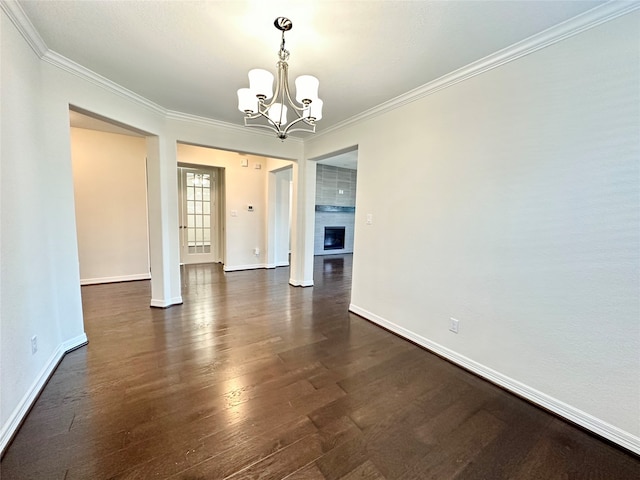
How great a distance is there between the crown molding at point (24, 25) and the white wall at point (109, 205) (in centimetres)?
262

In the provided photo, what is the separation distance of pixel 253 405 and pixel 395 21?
2.67 meters

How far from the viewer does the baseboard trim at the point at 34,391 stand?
56.0 inches

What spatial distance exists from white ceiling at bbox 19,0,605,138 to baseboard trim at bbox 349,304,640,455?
2.45 metres

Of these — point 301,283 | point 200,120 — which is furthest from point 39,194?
point 301,283

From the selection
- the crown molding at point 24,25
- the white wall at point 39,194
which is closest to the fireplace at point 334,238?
the white wall at point 39,194

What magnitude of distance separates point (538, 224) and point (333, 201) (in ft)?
20.7

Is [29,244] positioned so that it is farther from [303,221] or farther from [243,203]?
[243,203]

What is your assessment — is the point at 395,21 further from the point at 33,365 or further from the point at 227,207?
the point at 227,207

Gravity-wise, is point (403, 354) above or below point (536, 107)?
below

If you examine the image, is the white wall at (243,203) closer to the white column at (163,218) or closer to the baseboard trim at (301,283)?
the baseboard trim at (301,283)

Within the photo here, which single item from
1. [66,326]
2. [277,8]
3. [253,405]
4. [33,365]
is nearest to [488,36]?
[277,8]

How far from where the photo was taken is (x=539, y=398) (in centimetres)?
184

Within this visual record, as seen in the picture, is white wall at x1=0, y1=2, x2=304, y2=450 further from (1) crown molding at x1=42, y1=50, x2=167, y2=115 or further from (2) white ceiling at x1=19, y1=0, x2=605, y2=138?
(2) white ceiling at x1=19, y1=0, x2=605, y2=138

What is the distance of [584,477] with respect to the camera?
1337mm
